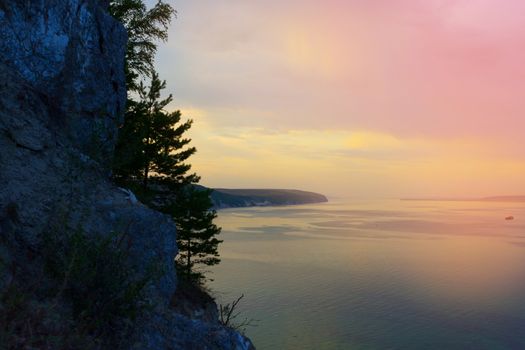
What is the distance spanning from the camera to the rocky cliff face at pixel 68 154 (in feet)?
25.2

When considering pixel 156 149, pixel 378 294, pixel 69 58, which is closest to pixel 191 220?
pixel 156 149

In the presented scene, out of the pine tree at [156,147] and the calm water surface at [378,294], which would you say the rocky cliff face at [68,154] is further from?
the calm water surface at [378,294]

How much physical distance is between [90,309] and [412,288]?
3767 centimetres

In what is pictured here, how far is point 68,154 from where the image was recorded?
31.6ft

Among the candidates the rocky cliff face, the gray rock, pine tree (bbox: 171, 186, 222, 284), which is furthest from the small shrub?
pine tree (bbox: 171, 186, 222, 284)

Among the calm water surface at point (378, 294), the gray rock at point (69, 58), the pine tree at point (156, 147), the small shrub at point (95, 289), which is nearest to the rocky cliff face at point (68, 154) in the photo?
the gray rock at point (69, 58)

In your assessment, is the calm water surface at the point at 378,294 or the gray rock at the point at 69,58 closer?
the gray rock at the point at 69,58

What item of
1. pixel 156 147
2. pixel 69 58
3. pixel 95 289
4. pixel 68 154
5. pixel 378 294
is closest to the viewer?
pixel 95 289

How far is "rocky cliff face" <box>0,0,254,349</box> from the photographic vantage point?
7695mm

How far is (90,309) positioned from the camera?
21.1 ft

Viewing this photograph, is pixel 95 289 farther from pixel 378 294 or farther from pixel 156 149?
pixel 378 294

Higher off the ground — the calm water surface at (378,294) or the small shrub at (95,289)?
the small shrub at (95,289)

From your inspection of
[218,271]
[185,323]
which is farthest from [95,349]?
[218,271]

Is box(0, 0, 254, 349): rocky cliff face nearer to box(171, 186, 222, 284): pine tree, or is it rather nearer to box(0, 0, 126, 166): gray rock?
box(0, 0, 126, 166): gray rock
